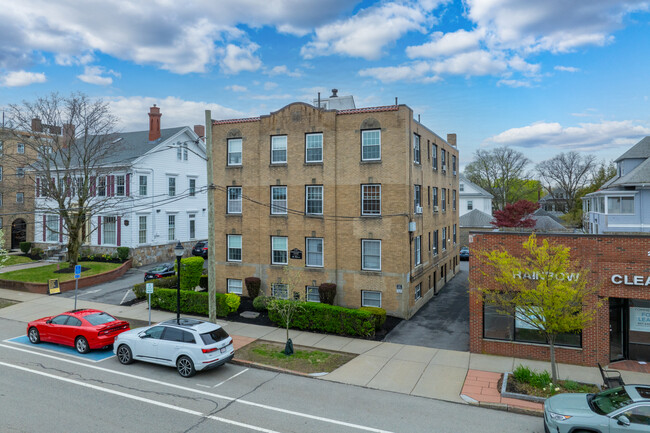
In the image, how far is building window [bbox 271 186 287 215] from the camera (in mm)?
25062

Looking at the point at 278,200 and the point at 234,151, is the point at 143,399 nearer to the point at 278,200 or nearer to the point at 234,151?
the point at 278,200

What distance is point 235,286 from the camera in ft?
87.2

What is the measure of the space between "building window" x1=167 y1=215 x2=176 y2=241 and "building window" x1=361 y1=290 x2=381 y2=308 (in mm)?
25004

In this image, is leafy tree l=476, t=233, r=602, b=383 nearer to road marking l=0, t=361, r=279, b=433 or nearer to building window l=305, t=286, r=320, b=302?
road marking l=0, t=361, r=279, b=433

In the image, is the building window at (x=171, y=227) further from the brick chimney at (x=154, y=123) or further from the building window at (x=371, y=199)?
the building window at (x=371, y=199)

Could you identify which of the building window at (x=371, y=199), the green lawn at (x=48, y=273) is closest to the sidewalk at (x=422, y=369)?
the building window at (x=371, y=199)

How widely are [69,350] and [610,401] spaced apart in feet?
62.0

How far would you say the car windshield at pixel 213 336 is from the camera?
14420mm

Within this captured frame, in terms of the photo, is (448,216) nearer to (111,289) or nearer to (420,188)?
(420,188)

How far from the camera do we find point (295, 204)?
81.1 ft

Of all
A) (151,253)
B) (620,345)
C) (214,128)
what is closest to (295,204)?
(214,128)

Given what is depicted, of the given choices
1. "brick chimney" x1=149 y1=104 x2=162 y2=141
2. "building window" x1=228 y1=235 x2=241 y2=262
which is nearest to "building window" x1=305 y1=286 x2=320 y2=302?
"building window" x1=228 y1=235 x2=241 y2=262

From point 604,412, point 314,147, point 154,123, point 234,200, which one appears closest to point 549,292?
point 604,412

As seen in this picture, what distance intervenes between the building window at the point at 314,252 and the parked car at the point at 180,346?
9705mm
